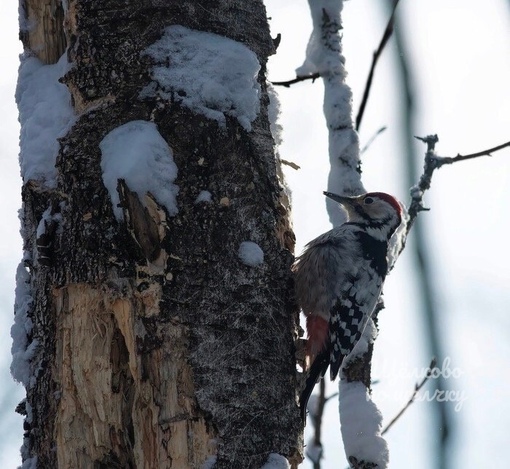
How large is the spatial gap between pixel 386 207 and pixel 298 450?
240 cm

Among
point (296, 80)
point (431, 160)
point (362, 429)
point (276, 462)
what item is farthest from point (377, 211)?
point (276, 462)

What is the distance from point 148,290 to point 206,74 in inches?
Answer: 29.6

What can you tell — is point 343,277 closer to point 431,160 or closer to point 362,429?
point 431,160

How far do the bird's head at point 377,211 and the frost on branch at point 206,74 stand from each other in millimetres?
1478

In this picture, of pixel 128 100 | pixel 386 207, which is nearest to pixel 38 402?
pixel 128 100

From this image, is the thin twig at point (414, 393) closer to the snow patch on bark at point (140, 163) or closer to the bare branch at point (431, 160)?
the bare branch at point (431, 160)

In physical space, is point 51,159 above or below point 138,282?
above

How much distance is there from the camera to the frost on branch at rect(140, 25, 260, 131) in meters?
2.62

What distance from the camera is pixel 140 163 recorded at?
8.00 ft

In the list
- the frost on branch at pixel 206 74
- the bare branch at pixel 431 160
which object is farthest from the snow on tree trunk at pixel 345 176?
the frost on branch at pixel 206 74

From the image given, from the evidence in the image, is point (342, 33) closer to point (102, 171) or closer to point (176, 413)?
point (102, 171)

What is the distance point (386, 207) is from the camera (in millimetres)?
4648

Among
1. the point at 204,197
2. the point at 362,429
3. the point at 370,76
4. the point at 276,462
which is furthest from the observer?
the point at 370,76

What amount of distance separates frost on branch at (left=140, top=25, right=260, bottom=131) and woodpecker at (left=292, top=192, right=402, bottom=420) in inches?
28.8
